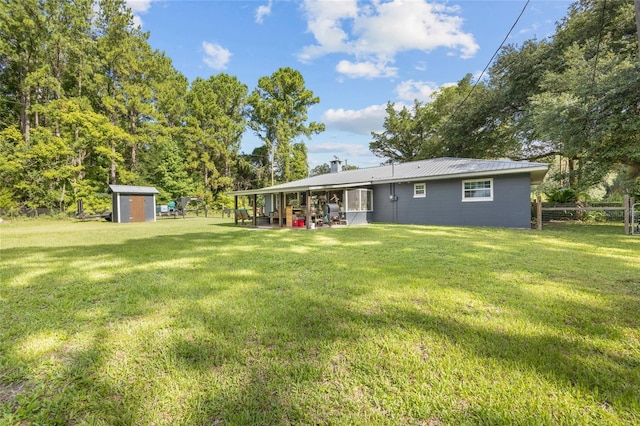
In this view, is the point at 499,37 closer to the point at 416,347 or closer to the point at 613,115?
the point at 613,115

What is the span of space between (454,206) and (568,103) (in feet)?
17.8

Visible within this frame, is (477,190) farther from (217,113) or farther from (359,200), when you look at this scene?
(217,113)

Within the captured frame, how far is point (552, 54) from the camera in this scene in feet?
50.3

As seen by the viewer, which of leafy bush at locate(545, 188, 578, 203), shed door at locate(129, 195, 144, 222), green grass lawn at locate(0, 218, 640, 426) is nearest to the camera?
green grass lawn at locate(0, 218, 640, 426)

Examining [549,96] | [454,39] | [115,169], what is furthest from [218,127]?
[549,96]

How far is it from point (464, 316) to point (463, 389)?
1.07 meters

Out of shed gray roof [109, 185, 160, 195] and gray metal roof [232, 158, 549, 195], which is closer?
gray metal roof [232, 158, 549, 195]

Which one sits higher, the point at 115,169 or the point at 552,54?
the point at 552,54

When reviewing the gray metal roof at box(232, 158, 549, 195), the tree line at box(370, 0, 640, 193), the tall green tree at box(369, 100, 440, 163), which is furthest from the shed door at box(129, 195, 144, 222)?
the tall green tree at box(369, 100, 440, 163)

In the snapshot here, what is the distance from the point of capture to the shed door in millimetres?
17439

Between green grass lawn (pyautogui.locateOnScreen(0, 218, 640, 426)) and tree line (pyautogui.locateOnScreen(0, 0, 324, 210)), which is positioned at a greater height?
tree line (pyautogui.locateOnScreen(0, 0, 324, 210))

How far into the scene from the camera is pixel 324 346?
2.04 m

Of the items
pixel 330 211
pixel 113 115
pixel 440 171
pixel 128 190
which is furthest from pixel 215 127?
pixel 440 171

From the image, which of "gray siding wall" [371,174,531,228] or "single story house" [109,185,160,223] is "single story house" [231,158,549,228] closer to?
"gray siding wall" [371,174,531,228]
